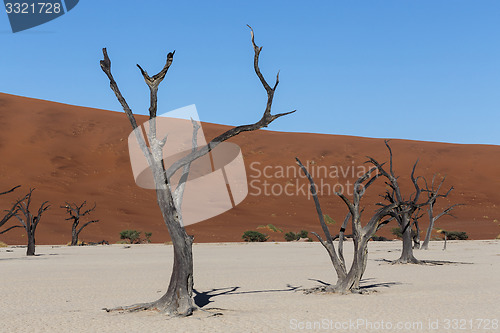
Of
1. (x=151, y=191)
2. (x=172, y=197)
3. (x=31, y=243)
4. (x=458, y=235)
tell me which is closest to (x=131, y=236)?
(x=31, y=243)

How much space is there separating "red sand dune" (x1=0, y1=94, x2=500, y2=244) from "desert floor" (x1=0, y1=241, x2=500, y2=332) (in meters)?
27.3

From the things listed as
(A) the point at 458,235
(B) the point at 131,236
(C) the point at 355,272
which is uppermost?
(A) the point at 458,235

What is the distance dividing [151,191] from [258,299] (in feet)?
194

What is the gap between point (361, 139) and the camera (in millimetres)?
107062

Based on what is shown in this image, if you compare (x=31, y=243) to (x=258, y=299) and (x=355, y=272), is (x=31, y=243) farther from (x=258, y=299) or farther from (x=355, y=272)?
(x=355, y=272)

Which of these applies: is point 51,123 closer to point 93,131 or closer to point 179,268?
point 93,131

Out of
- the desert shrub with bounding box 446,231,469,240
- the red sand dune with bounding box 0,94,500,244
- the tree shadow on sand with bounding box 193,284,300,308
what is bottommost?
the tree shadow on sand with bounding box 193,284,300,308

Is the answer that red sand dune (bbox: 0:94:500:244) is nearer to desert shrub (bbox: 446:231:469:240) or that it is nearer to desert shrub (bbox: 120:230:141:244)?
desert shrub (bbox: 120:230:141:244)

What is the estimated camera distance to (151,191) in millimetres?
71062

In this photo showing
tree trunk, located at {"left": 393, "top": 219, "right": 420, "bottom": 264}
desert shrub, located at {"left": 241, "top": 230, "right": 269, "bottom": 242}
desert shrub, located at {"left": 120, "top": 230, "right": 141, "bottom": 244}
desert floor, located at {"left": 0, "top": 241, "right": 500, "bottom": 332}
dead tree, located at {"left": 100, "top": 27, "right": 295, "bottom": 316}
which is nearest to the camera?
desert floor, located at {"left": 0, "top": 241, "right": 500, "bottom": 332}

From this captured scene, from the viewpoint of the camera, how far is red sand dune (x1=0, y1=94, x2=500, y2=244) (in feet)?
181

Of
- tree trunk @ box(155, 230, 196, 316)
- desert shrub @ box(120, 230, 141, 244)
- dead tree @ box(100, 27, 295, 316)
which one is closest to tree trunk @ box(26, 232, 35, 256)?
desert shrub @ box(120, 230, 141, 244)

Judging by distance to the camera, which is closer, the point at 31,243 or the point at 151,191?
the point at 31,243

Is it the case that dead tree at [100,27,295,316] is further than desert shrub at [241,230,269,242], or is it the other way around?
desert shrub at [241,230,269,242]
